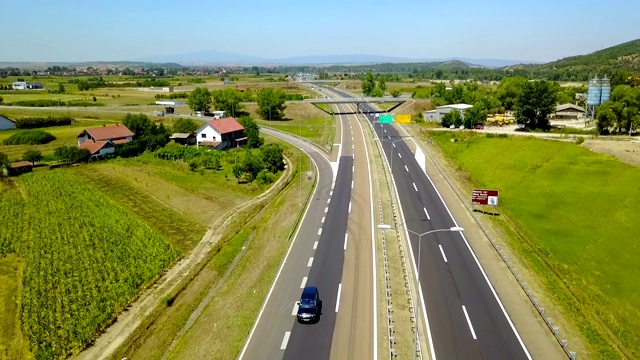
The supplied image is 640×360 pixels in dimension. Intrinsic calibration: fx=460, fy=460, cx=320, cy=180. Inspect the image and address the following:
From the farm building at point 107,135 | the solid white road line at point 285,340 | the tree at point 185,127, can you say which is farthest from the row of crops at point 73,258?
the tree at point 185,127

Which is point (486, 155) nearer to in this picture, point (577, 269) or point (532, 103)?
point (532, 103)

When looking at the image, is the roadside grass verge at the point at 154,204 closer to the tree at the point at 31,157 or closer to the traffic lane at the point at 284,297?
the tree at the point at 31,157

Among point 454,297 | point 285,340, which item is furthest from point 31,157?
point 454,297

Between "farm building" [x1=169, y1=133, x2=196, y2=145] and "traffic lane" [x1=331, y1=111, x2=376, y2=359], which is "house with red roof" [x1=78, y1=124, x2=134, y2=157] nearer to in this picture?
"farm building" [x1=169, y1=133, x2=196, y2=145]

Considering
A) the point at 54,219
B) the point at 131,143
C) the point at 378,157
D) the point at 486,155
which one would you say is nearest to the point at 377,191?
the point at 378,157

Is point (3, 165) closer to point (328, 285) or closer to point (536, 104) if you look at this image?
point (328, 285)
